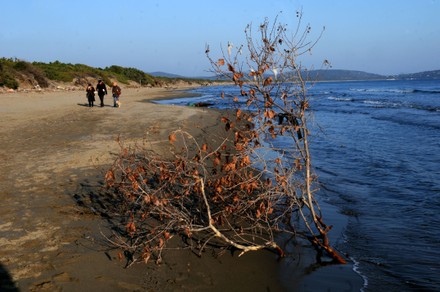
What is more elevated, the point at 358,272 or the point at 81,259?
the point at 81,259

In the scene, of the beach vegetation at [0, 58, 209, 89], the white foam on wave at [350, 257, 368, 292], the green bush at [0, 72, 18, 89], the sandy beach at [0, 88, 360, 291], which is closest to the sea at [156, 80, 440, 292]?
the white foam on wave at [350, 257, 368, 292]

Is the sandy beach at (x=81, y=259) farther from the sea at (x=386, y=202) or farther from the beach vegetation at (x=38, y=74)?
the beach vegetation at (x=38, y=74)

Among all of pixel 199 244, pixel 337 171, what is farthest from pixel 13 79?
pixel 199 244

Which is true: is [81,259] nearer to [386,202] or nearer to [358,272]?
[358,272]

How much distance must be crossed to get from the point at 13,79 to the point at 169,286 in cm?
3915

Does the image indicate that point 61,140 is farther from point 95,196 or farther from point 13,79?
point 13,79

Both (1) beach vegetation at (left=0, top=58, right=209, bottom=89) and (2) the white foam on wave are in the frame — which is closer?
(2) the white foam on wave

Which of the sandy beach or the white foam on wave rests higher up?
the sandy beach

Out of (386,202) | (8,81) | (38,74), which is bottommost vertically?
(386,202)

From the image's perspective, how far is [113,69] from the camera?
78625 millimetres

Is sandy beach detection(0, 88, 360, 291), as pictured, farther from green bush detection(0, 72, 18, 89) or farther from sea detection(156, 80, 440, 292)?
green bush detection(0, 72, 18, 89)

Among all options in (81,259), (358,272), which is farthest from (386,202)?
(81,259)

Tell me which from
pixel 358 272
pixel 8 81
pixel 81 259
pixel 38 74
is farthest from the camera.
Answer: pixel 38 74

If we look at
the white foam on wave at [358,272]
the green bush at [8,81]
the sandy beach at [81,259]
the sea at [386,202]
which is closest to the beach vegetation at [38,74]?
the green bush at [8,81]
